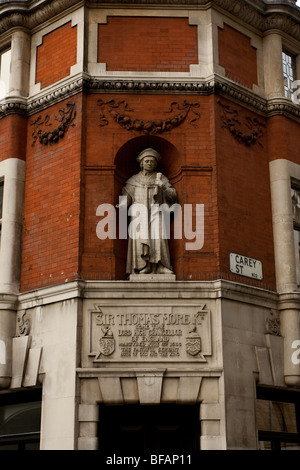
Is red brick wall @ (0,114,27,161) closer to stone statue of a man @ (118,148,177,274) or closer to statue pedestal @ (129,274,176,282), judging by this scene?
stone statue of a man @ (118,148,177,274)

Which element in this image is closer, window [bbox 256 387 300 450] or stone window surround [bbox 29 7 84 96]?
window [bbox 256 387 300 450]

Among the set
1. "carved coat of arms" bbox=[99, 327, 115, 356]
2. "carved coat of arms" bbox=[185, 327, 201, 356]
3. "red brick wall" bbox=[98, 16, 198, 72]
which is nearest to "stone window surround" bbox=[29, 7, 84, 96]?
"red brick wall" bbox=[98, 16, 198, 72]

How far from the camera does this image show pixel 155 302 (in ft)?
41.1

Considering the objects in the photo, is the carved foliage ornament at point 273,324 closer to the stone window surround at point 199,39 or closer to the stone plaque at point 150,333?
the stone plaque at point 150,333

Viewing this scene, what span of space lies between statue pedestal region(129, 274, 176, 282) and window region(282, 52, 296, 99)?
17.6 ft

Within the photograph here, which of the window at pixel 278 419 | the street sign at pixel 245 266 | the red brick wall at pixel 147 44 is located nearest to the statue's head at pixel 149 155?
the red brick wall at pixel 147 44

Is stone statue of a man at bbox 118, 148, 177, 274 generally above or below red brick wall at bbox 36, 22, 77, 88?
below

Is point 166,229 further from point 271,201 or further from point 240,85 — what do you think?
point 240,85

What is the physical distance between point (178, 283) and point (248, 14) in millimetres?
6391

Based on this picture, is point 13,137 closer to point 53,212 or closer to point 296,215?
point 53,212

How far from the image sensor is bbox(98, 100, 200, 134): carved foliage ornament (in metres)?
13.8

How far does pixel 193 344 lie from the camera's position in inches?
483

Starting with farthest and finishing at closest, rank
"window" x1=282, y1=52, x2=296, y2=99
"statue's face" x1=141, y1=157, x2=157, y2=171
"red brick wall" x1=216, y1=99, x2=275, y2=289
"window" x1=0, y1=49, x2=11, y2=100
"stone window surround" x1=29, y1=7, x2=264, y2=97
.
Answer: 1. "window" x1=282, y1=52, x2=296, y2=99
2. "window" x1=0, y1=49, x2=11, y2=100
3. "stone window surround" x1=29, y1=7, x2=264, y2=97
4. "statue's face" x1=141, y1=157, x2=157, y2=171
5. "red brick wall" x1=216, y1=99, x2=275, y2=289

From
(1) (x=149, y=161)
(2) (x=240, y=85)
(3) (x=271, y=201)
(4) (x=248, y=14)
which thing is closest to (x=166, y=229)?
(1) (x=149, y=161)
